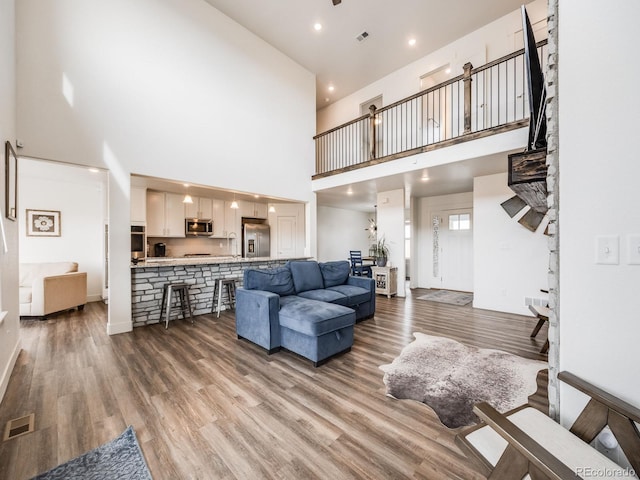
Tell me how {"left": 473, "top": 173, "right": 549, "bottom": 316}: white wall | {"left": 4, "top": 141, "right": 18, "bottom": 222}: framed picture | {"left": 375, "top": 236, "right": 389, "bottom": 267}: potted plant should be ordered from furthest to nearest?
{"left": 375, "top": 236, "right": 389, "bottom": 267}: potted plant
{"left": 473, "top": 173, "right": 549, "bottom": 316}: white wall
{"left": 4, "top": 141, "right": 18, "bottom": 222}: framed picture

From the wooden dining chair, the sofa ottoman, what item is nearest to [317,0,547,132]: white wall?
the wooden dining chair

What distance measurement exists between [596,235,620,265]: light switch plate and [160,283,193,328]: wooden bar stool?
15.3ft

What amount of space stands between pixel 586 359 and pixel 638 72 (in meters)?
1.35

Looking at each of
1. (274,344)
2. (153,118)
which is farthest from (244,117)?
(274,344)

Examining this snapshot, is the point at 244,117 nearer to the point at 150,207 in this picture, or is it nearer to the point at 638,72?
the point at 150,207

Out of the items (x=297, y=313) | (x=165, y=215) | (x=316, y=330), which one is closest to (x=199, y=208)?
(x=165, y=215)

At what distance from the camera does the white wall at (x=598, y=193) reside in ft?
3.84

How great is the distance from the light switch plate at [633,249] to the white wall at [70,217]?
701 centimetres

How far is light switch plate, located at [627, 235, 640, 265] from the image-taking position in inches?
45.0

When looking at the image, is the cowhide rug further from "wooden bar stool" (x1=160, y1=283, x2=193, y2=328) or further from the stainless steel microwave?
the stainless steel microwave

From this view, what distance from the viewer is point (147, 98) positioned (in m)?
4.19

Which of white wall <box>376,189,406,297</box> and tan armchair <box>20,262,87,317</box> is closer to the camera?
tan armchair <box>20,262,87,317</box>

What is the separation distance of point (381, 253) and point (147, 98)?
18.1 feet

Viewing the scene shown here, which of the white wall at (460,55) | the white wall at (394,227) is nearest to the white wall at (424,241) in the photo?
the white wall at (394,227)
